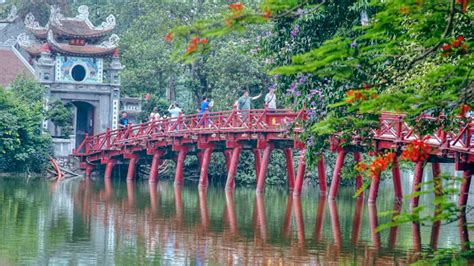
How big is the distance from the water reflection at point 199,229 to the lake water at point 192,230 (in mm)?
20

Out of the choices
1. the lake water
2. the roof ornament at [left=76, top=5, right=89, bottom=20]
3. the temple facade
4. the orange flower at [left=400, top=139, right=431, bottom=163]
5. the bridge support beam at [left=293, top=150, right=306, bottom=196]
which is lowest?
the lake water

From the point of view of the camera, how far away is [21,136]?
139 feet

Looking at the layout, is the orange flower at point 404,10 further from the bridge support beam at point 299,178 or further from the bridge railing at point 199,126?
the bridge support beam at point 299,178

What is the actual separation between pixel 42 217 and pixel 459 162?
29.8 ft

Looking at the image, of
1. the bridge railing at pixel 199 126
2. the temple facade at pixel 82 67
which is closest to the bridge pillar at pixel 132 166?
the bridge railing at pixel 199 126

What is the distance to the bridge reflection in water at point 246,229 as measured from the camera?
18969 mm

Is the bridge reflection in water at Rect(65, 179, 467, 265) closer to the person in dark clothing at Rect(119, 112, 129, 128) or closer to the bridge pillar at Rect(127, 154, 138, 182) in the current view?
the bridge pillar at Rect(127, 154, 138, 182)

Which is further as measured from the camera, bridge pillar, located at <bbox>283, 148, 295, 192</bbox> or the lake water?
bridge pillar, located at <bbox>283, 148, 295, 192</bbox>

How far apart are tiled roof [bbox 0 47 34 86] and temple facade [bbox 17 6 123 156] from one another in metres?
1.66

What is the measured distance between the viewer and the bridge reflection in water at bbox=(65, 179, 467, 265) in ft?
62.2

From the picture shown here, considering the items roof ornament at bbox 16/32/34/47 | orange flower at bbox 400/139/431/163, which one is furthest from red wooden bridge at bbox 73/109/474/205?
orange flower at bbox 400/139/431/163

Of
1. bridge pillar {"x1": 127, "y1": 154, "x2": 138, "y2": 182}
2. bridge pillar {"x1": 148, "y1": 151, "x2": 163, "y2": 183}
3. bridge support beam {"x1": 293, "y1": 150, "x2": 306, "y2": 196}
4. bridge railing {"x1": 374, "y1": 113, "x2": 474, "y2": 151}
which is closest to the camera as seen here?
bridge railing {"x1": 374, "y1": 113, "x2": 474, "y2": 151}

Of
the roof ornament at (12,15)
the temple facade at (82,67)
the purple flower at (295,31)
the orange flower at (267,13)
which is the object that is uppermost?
the roof ornament at (12,15)

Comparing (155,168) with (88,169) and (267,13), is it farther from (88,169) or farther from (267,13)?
(267,13)
